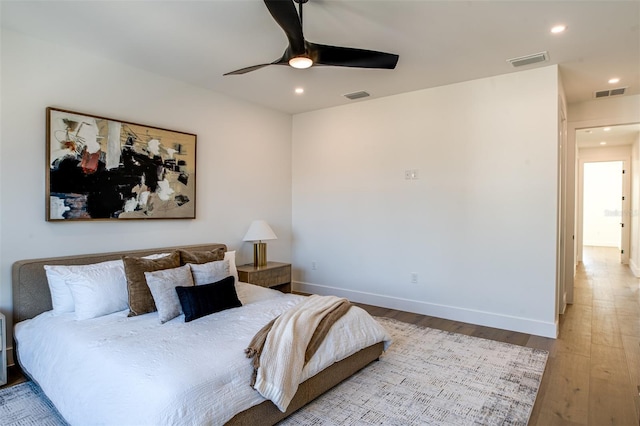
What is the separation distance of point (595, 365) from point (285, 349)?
9.00 ft

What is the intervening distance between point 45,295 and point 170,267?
3.30ft

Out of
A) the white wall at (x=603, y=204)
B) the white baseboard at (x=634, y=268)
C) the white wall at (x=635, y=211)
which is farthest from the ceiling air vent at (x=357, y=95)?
the white wall at (x=603, y=204)

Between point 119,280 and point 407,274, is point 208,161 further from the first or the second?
point 407,274

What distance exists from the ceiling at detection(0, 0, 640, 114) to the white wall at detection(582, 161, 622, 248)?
8.77 meters

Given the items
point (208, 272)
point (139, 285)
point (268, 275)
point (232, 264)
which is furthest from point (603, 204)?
point (139, 285)

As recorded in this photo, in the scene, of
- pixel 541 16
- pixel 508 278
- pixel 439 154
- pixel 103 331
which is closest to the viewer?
pixel 103 331

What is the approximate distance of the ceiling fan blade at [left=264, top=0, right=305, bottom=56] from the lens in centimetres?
199

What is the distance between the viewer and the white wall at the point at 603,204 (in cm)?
1093

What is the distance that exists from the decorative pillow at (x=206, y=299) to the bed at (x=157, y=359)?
7cm

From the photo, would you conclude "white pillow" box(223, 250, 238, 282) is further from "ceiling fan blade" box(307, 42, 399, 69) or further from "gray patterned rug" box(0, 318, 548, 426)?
"ceiling fan blade" box(307, 42, 399, 69)

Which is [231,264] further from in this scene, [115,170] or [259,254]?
[115,170]

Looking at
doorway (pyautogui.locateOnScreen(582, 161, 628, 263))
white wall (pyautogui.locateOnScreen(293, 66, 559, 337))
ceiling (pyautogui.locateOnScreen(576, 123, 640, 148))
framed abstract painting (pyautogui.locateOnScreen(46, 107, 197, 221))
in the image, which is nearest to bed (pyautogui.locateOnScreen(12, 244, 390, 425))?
framed abstract painting (pyautogui.locateOnScreen(46, 107, 197, 221))

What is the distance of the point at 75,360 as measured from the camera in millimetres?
2139

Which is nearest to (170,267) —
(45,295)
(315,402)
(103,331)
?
(103,331)
